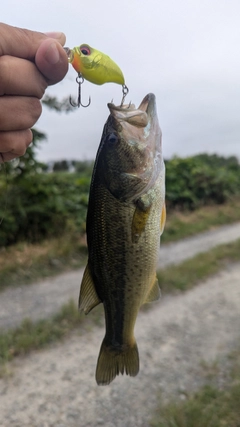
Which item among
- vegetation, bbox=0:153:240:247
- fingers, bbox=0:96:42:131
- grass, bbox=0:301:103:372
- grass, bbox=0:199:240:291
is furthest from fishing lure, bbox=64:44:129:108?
grass, bbox=0:199:240:291

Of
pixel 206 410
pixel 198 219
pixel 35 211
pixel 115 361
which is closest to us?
pixel 115 361

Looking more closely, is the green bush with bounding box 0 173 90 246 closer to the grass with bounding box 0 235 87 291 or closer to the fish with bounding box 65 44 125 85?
the grass with bounding box 0 235 87 291

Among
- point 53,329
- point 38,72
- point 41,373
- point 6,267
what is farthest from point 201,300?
point 38,72

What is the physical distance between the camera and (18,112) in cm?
170

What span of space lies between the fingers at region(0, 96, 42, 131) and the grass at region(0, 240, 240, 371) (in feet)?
11.6

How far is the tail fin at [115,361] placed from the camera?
210 cm

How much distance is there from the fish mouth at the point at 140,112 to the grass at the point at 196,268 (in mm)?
5209

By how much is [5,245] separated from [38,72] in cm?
738

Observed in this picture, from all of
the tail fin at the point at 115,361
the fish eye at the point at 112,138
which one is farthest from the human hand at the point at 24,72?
the tail fin at the point at 115,361

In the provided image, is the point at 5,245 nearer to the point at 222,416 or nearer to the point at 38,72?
the point at 222,416

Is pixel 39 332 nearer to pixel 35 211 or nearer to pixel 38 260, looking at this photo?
pixel 38 260

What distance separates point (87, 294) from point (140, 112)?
3.26 feet

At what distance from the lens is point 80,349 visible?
16.0 feet

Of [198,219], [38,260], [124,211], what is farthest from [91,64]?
[198,219]
